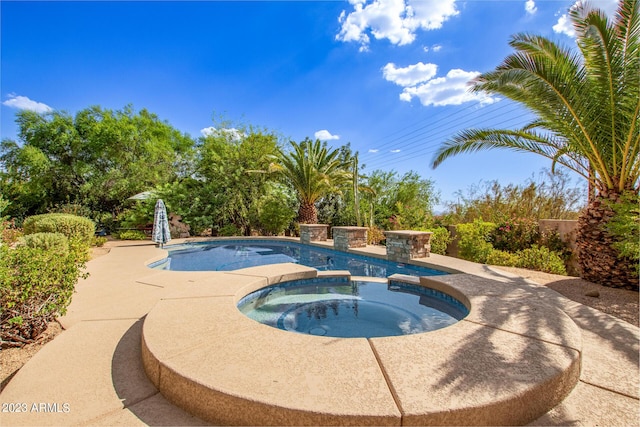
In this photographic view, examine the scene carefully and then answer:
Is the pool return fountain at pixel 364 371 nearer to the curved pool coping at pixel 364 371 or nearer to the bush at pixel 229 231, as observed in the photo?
the curved pool coping at pixel 364 371

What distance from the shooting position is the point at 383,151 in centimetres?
1814

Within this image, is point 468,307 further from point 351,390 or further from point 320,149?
point 320,149

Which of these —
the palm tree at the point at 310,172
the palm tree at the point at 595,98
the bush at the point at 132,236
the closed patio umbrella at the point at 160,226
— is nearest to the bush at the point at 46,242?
the closed patio umbrella at the point at 160,226

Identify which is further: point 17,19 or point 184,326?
point 17,19

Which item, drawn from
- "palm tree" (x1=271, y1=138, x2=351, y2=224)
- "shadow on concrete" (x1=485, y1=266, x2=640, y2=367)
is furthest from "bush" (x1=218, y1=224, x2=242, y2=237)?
"shadow on concrete" (x1=485, y1=266, x2=640, y2=367)

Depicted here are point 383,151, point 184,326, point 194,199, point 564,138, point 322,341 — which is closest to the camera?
point 322,341

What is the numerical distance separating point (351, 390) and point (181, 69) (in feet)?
48.2

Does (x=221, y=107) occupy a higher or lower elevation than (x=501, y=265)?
higher

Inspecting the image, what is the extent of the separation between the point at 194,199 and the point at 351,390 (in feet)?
48.1

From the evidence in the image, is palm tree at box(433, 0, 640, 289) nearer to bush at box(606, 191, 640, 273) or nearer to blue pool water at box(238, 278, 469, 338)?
bush at box(606, 191, 640, 273)

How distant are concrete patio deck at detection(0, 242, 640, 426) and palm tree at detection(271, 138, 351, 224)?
10672mm

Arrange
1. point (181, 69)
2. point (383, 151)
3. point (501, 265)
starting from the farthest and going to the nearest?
point (383, 151), point (181, 69), point (501, 265)

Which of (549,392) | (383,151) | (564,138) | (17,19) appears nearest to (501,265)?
(564,138)

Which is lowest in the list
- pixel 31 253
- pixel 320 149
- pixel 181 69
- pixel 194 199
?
pixel 31 253
